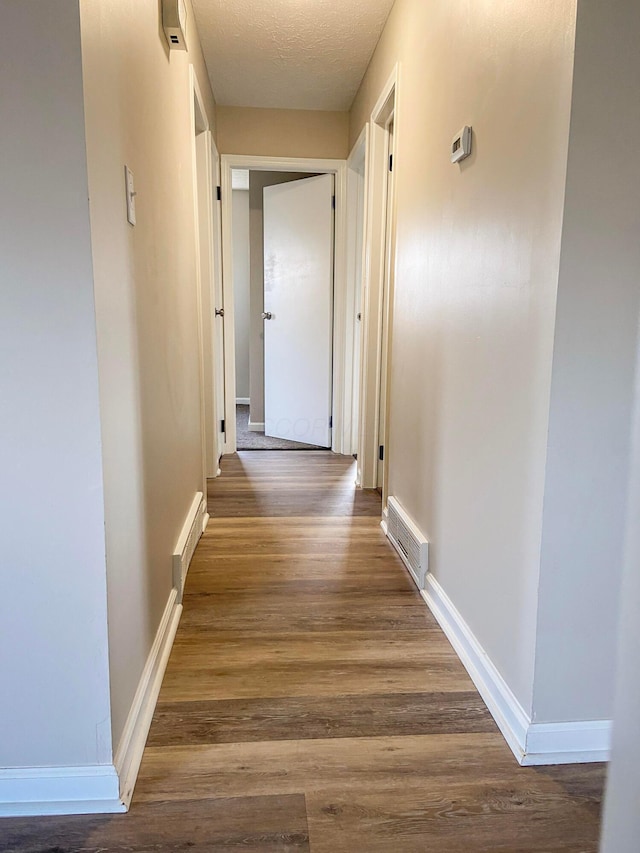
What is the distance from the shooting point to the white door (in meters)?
4.58

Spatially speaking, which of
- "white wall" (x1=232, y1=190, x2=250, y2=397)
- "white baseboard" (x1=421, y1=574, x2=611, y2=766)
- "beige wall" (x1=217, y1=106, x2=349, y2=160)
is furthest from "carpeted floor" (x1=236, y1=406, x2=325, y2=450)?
"white baseboard" (x1=421, y1=574, x2=611, y2=766)

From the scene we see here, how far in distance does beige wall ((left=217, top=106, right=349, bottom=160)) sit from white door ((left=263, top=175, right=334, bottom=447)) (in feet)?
0.88

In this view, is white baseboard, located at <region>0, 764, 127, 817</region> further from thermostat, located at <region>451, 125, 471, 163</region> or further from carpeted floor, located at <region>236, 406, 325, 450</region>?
carpeted floor, located at <region>236, 406, 325, 450</region>

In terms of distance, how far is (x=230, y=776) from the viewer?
1.40 meters

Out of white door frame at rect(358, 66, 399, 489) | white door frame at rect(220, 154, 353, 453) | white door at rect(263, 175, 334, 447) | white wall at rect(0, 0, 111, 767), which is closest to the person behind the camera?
white wall at rect(0, 0, 111, 767)

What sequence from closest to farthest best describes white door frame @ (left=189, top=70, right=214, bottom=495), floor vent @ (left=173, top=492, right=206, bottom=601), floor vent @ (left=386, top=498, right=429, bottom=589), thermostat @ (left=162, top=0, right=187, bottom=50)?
1. thermostat @ (left=162, top=0, right=187, bottom=50)
2. floor vent @ (left=173, top=492, right=206, bottom=601)
3. floor vent @ (left=386, top=498, right=429, bottom=589)
4. white door frame @ (left=189, top=70, right=214, bottom=495)

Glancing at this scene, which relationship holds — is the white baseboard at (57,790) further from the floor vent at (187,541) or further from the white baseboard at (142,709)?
the floor vent at (187,541)

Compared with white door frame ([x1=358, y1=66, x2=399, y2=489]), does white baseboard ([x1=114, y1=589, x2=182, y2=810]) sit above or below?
below

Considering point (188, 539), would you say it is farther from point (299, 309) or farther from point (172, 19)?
point (299, 309)

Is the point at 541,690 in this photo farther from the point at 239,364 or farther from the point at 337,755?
the point at 239,364

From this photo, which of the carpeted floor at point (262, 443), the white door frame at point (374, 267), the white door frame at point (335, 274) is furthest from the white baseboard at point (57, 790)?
the carpeted floor at point (262, 443)

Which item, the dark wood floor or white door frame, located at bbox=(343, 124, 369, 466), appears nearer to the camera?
the dark wood floor

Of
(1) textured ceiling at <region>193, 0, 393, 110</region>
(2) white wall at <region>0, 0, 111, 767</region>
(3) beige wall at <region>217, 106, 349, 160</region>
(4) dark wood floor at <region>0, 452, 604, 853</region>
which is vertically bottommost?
(4) dark wood floor at <region>0, 452, 604, 853</region>

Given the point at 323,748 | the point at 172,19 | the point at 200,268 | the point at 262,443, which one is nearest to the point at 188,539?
the point at 323,748
